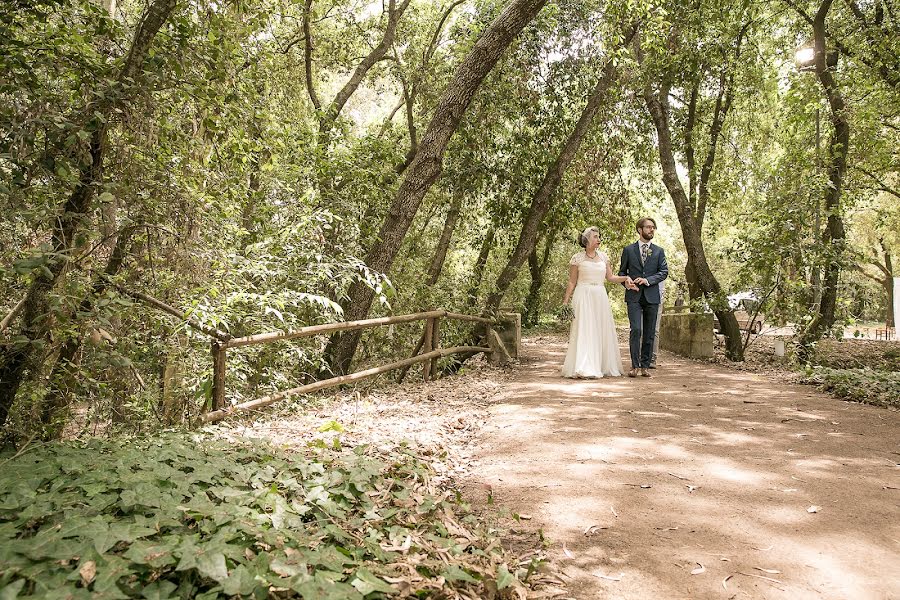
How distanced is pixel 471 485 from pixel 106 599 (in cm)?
264

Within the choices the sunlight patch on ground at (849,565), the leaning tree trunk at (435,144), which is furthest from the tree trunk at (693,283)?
the sunlight patch on ground at (849,565)

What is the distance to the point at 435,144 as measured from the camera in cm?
780

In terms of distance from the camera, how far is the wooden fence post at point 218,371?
5.33m

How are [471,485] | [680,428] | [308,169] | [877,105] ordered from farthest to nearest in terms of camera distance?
1. [877,105]
2. [308,169]
3. [680,428]
4. [471,485]

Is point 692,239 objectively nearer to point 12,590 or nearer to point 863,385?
point 863,385

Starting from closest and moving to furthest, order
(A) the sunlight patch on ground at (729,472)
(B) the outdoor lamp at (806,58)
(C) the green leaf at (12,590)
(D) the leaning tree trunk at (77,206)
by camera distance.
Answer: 1. (C) the green leaf at (12,590)
2. (D) the leaning tree trunk at (77,206)
3. (A) the sunlight patch on ground at (729,472)
4. (B) the outdoor lamp at (806,58)

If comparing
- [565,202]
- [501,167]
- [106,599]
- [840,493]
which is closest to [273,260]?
[106,599]

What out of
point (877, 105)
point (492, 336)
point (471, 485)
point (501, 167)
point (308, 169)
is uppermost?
point (877, 105)

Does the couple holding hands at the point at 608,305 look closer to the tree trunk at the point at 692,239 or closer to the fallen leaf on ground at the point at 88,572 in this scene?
the tree trunk at the point at 692,239

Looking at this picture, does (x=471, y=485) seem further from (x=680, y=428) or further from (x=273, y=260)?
(x=273, y=260)

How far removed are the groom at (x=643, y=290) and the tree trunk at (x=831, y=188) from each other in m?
3.22

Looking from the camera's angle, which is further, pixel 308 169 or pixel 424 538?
pixel 308 169

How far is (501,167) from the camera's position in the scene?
491 inches

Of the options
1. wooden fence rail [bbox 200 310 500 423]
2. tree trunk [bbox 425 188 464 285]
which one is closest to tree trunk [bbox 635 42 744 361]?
tree trunk [bbox 425 188 464 285]
